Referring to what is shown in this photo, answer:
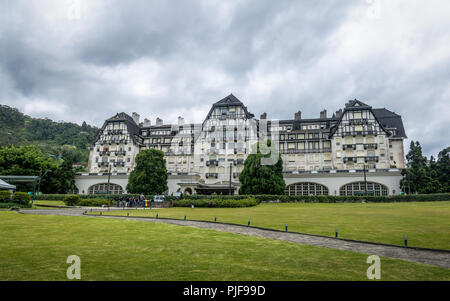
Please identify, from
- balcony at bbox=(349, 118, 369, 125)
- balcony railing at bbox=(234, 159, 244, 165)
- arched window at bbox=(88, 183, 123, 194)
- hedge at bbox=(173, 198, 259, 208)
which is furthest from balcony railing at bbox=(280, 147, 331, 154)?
arched window at bbox=(88, 183, 123, 194)

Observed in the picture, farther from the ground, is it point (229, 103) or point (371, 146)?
point (229, 103)

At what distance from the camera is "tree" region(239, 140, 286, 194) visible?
50.8 meters

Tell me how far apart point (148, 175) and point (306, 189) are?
3431 cm

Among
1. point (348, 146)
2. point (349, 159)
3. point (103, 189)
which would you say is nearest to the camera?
point (349, 159)

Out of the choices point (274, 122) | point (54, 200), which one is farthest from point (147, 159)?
point (274, 122)

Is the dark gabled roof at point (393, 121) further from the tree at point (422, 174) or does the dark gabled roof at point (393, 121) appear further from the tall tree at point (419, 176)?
the tall tree at point (419, 176)

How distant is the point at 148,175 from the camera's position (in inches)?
2266

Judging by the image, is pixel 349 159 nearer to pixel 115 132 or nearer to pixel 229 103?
pixel 229 103

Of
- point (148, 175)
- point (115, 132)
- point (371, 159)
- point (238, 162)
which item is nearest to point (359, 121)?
point (371, 159)

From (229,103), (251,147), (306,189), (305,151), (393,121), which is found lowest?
(306,189)

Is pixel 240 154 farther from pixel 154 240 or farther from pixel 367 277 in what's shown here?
pixel 367 277

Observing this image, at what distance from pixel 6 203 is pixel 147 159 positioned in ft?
91.0

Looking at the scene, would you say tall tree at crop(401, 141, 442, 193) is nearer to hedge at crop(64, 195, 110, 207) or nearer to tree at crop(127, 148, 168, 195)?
tree at crop(127, 148, 168, 195)

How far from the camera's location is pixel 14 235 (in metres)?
13.6
